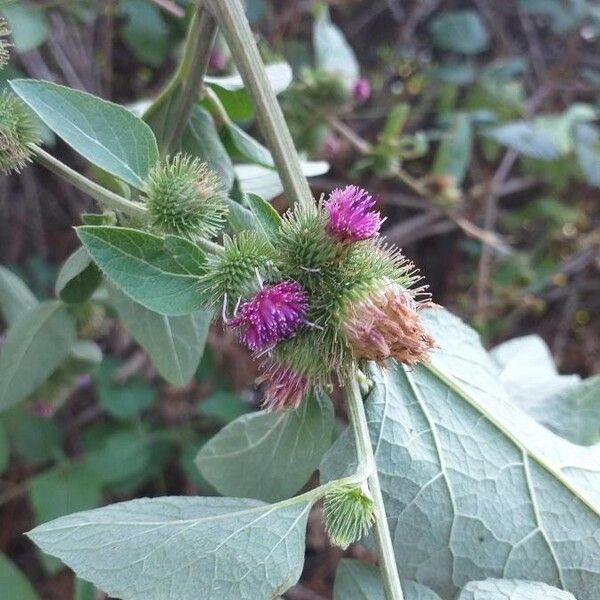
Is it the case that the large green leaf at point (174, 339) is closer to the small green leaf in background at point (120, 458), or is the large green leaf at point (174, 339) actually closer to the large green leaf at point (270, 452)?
the large green leaf at point (270, 452)

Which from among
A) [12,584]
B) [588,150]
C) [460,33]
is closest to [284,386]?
[12,584]

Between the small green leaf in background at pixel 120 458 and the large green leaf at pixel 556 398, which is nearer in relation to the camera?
the large green leaf at pixel 556 398

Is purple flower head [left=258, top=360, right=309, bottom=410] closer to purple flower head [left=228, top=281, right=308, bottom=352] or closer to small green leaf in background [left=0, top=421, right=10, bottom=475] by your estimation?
purple flower head [left=228, top=281, right=308, bottom=352]

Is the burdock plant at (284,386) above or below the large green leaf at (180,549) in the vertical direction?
above

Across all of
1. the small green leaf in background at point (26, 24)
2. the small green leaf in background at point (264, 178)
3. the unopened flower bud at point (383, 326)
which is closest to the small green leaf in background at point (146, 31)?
A: the small green leaf in background at point (26, 24)

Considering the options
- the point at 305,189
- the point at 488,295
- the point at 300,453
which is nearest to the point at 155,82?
the point at 488,295

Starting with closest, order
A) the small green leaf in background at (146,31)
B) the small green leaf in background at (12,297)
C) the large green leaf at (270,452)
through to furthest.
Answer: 1. the large green leaf at (270,452)
2. the small green leaf in background at (12,297)
3. the small green leaf in background at (146,31)

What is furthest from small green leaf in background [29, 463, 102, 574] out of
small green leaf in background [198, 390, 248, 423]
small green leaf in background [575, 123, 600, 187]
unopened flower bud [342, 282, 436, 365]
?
small green leaf in background [575, 123, 600, 187]

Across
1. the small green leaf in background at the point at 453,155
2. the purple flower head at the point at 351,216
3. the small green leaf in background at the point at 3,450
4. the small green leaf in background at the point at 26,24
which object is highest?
the small green leaf in background at the point at 453,155

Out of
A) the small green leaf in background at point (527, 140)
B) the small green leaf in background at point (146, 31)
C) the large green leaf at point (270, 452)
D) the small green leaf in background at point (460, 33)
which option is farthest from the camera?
the small green leaf in background at point (460, 33)
